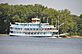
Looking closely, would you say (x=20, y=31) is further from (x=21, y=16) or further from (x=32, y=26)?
(x=21, y=16)

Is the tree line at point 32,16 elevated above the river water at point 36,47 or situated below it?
above

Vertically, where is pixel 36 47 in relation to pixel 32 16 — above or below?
below

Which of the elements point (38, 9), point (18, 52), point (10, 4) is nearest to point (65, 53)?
point (18, 52)

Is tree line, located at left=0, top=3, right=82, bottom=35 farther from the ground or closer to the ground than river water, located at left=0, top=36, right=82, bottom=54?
farther from the ground

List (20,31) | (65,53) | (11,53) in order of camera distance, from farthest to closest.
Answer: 1. (20,31)
2. (65,53)
3. (11,53)

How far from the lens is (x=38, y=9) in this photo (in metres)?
7.21

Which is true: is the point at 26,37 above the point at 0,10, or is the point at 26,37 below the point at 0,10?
below

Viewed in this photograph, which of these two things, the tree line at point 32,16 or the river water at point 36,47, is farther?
the tree line at point 32,16

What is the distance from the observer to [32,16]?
7.00 metres

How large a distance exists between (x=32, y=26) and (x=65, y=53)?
11.5 feet

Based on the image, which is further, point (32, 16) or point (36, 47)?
point (32, 16)

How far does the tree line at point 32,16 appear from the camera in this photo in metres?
6.04

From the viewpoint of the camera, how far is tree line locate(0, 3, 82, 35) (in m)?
6.04

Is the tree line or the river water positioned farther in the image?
the tree line
